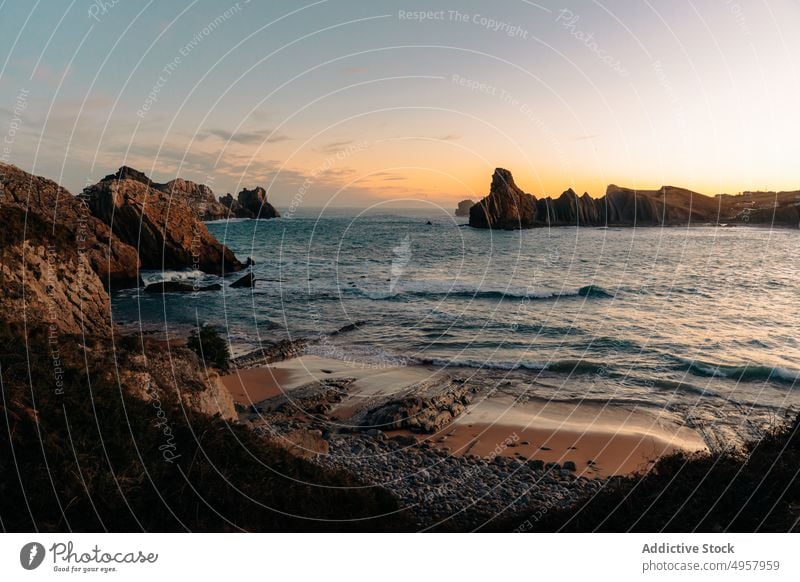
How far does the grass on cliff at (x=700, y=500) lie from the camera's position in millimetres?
6957

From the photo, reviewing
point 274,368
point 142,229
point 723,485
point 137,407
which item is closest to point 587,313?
point 274,368

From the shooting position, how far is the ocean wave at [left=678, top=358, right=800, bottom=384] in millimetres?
20875

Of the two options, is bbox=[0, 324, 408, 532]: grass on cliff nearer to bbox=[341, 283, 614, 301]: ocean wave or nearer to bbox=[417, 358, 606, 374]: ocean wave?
bbox=[417, 358, 606, 374]: ocean wave

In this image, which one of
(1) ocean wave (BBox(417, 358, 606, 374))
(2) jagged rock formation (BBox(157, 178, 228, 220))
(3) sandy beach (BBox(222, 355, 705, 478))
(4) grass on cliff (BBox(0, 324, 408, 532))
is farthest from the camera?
(2) jagged rock formation (BBox(157, 178, 228, 220))

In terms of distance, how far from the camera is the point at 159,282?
44.5 m

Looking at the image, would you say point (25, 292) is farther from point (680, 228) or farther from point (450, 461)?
point (680, 228)

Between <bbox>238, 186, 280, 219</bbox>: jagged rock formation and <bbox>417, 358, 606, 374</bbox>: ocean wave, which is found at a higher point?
<bbox>238, 186, 280, 219</bbox>: jagged rock formation

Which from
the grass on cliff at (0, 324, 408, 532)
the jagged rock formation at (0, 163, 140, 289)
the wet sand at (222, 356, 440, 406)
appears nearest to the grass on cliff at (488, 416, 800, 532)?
the grass on cliff at (0, 324, 408, 532)

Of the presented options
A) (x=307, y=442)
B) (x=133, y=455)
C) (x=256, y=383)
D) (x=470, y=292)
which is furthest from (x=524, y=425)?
(x=470, y=292)

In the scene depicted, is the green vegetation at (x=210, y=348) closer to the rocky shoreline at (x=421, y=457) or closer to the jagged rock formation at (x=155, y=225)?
the rocky shoreline at (x=421, y=457)

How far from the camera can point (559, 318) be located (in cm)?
3266

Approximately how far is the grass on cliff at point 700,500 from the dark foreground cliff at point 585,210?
78.0 meters
